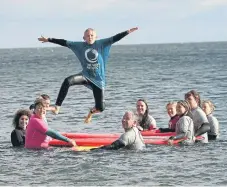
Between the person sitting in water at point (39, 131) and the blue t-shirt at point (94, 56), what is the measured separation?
1.76 m

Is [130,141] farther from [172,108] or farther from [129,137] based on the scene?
[172,108]

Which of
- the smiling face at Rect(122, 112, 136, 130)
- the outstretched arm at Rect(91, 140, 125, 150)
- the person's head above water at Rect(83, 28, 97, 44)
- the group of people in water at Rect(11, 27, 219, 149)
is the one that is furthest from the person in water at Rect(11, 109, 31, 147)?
the smiling face at Rect(122, 112, 136, 130)

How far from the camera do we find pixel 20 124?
1952 centimetres

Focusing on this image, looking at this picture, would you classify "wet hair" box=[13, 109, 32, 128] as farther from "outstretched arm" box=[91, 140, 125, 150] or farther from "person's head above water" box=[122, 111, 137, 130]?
"person's head above water" box=[122, 111, 137, 130]

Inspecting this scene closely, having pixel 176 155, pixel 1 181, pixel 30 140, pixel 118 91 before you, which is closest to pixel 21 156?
pixel 30 140

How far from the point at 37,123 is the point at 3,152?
74.4 inches

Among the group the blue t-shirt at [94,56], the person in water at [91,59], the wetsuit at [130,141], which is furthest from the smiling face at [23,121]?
the wetsuit at [130,141]

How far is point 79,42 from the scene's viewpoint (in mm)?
19281

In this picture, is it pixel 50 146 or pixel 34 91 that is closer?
pixel 50 146

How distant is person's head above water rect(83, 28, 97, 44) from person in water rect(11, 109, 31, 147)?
2.56 m

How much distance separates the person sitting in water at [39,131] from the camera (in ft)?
59.5

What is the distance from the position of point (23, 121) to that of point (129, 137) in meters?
3.18

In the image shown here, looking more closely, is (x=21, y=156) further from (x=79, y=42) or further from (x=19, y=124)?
(x=79, y=42)

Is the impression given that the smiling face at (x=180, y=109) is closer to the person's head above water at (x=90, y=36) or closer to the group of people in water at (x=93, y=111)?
the group of people in water at (x=93, y=111)
